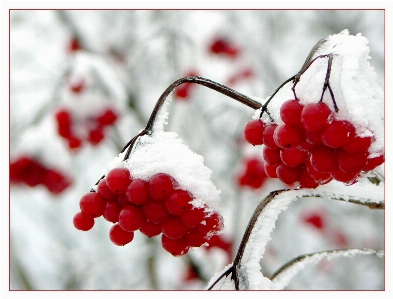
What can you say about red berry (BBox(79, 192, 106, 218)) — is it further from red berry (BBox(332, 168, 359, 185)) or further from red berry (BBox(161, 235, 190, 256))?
red berry (BBox(332, 168, 359, 185))

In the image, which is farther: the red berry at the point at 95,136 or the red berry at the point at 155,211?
the red berry at the point at 95,136

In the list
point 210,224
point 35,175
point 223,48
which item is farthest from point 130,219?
point 223,48

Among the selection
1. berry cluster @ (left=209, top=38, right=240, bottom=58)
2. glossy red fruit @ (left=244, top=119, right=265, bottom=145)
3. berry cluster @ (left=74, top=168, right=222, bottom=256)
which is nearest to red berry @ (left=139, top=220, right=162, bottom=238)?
berry cluster @ (left=74, top=168, right=222, bottom=256)

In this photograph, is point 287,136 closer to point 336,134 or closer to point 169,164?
point 336,134

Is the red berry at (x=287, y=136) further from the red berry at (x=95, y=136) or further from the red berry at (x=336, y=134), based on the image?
the red berry at (x=95, y=136)

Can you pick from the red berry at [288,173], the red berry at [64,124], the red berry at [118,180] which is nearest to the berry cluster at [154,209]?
the red berry at [118,180]

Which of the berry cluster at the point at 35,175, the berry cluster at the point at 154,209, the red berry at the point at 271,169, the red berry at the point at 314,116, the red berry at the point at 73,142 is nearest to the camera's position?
the red berry at the point at 314,116

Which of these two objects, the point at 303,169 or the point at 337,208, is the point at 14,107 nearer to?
the point at 337,208

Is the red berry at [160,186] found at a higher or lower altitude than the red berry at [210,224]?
higher
